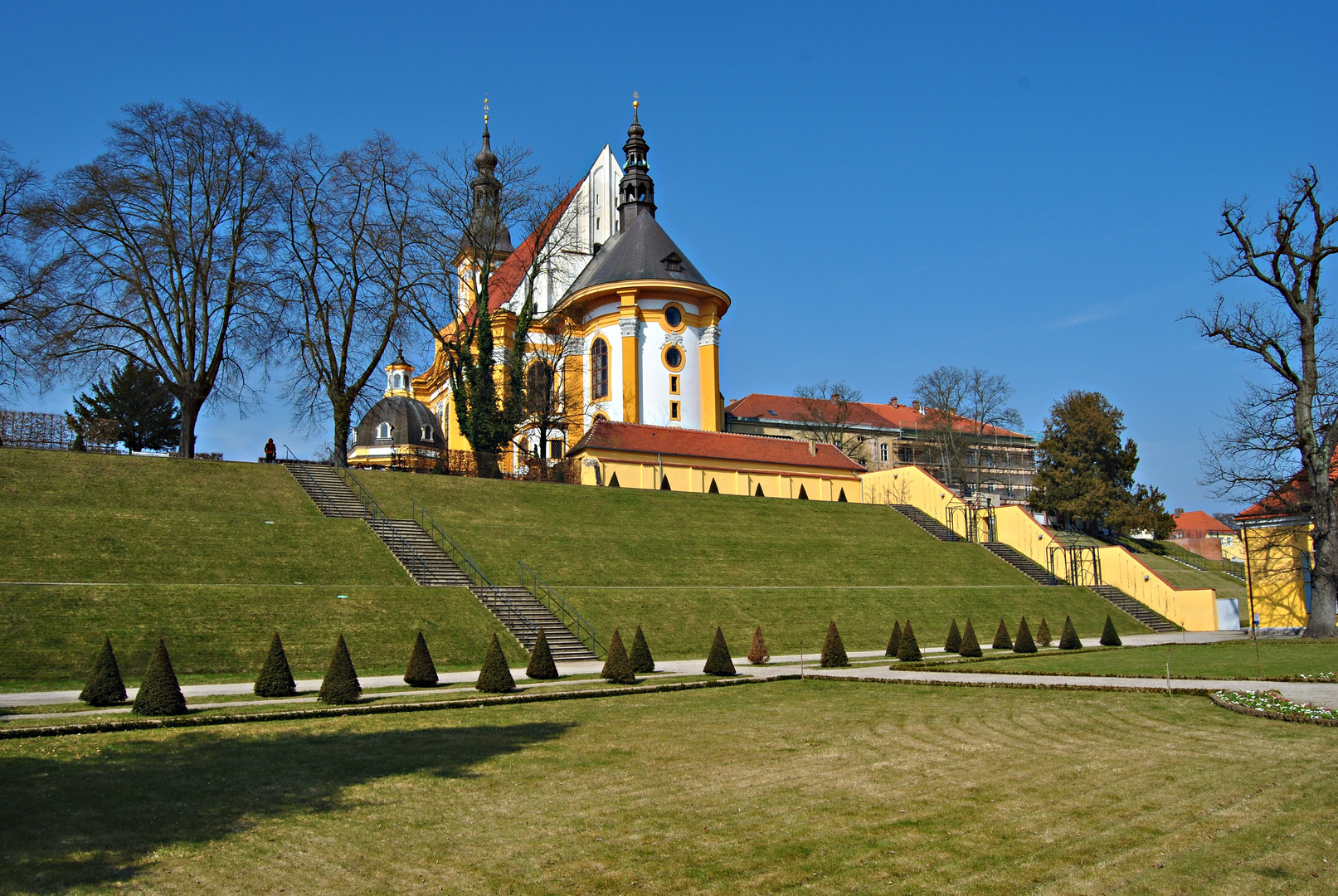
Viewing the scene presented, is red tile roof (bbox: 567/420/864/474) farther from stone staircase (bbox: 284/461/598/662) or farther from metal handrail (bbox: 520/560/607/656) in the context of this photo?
metal handrail (bbox: 520/560/607/656)

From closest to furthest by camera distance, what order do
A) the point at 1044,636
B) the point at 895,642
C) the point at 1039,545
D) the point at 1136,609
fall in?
the point at 895,642 < the point at 1044,636 < the point at 1136,609 < the point at 1039,545

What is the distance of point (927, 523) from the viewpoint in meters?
45.7

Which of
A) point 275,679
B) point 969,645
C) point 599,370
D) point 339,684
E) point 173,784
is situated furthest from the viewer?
point 599,370

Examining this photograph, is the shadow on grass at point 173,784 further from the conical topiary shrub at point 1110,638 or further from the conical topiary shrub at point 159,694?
the conical topiary shrub at point 1110,638

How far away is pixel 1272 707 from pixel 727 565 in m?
21.7

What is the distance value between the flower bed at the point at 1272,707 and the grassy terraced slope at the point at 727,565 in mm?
13434

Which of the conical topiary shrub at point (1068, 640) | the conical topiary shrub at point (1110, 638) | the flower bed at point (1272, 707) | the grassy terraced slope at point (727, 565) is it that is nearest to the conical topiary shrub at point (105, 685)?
the grassy terraced slope at point (727, 565)

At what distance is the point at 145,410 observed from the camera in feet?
183

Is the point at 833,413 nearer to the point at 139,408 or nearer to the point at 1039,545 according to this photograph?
the point at 1039,545

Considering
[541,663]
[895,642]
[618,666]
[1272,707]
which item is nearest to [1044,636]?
[895,642]

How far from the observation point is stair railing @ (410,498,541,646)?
986 inches

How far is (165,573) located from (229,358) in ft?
59.1

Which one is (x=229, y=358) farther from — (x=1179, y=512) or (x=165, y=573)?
(x=1179, y=512)

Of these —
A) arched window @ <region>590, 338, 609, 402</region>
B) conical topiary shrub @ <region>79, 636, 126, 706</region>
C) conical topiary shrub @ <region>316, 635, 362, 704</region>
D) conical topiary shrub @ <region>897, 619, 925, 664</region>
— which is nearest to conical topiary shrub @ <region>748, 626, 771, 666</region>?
conical topiary shrub @ <region>897, 619, 925, 664</region>
